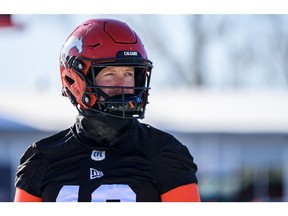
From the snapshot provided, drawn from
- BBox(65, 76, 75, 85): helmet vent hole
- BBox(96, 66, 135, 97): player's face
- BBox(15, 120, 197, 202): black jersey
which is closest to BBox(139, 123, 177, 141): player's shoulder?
BBox(15, 120, 197, 202): black jersey

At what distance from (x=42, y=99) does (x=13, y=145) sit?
10.0 feet

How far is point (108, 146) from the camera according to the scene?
4414mm

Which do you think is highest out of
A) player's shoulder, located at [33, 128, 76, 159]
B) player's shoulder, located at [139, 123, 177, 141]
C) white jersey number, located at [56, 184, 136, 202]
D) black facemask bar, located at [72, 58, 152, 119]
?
black facemask bar, located at [72, 58, 152, 119]

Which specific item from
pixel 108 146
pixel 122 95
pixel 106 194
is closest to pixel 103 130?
pixel 108 146

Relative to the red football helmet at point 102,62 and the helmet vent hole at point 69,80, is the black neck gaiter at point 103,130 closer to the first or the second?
the red football helmet at point 102,62

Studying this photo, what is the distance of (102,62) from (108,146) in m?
0.37

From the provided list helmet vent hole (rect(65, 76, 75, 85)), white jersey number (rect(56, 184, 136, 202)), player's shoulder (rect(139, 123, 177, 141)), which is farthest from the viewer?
helmet vent hole (rect(65, 76, 75, 85))

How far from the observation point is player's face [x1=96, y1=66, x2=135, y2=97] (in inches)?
173

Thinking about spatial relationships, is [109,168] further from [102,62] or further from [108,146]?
[102,62]

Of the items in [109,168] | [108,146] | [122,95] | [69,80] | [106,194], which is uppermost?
[69,80]

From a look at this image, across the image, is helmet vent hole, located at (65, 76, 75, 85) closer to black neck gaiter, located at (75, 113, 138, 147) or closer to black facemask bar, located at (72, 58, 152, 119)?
black facemask bar, located at (72, 58, 152, 119)

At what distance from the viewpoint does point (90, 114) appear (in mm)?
4508
